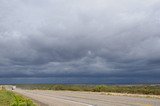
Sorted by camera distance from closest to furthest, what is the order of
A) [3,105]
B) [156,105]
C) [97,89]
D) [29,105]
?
[156,105] < [29,105] < [3,105] < [97,89]

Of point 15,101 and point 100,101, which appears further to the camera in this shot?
point 15,101

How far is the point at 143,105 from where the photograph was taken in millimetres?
33375

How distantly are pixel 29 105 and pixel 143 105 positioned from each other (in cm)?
1014

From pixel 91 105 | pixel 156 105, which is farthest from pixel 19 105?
pixel 156 105

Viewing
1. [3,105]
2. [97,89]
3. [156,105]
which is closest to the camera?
[156,105]

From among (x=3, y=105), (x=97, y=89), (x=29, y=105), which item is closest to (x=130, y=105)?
(x=29, y=105)

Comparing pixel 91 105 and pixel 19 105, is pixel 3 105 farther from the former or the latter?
pixel 91 105

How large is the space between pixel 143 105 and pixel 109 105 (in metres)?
3.64

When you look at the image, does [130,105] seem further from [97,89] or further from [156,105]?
[97,89]

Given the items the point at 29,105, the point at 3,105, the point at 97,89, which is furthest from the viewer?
the point at 97,89

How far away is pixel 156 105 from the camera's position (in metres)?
33.0

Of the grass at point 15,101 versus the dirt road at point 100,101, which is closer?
the grass at point 15,101

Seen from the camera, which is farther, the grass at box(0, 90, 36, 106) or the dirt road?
the dirt road

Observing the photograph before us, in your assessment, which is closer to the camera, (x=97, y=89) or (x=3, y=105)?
(x=3, y=105)
